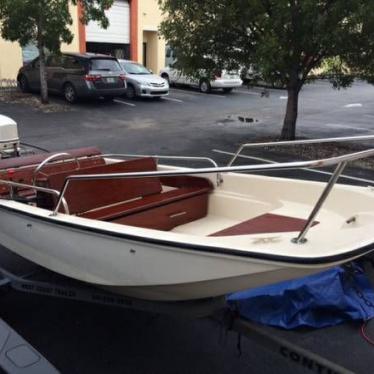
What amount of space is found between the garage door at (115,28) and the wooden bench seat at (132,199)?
Result: 66.8ft

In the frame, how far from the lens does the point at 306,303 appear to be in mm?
3422

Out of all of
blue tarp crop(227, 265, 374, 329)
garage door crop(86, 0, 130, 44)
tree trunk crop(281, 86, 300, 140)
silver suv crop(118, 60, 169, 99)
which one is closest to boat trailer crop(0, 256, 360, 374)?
blue tarp crop(227, 265, 374, 329)

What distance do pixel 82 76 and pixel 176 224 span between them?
41.6 ft

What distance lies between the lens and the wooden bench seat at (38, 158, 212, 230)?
11.8ft

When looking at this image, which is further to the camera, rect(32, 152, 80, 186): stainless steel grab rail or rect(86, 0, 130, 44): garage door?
rect(86, 0, 130, 44): garage door

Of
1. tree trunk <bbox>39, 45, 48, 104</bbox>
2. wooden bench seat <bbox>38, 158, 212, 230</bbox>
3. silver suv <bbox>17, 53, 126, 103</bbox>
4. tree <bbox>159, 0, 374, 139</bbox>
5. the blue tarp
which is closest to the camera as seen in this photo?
the blue tarp

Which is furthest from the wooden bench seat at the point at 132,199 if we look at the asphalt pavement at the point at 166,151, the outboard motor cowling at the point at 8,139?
the outboard motor cowling at the point at 8,139

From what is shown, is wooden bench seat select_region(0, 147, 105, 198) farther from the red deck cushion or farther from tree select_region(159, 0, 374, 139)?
tree select_region(159, 0, 374, 139)

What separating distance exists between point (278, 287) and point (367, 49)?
23.2ft

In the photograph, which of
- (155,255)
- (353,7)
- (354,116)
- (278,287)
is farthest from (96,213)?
(354,116)

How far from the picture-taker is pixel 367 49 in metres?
9.09

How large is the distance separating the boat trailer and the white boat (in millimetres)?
95

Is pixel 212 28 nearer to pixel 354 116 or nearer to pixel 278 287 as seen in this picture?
pixel 278 287

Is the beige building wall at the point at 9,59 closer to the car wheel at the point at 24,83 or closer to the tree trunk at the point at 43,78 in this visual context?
the car wheel at the point at 24,83
